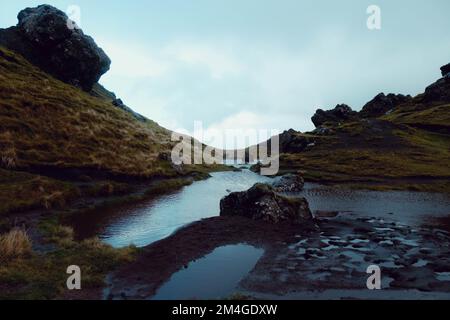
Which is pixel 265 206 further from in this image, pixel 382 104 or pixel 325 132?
pixel 382 104

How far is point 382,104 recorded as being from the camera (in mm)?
186500

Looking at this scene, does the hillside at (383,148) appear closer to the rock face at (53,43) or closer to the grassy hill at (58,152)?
the grassy hill at (58,152)

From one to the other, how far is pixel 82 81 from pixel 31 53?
15119 mm

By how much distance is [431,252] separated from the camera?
22.9 meters

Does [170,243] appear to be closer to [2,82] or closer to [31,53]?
[2,82]

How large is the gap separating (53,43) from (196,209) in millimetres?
82747

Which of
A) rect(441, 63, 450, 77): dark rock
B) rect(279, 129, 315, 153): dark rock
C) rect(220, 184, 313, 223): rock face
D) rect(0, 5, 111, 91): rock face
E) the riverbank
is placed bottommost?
the riverbank

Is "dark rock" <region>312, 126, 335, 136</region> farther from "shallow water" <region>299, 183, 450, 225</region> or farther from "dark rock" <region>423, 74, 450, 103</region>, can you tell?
"shallow water" <region>299, 183, 450, 225</region>

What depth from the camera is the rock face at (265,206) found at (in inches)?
1242

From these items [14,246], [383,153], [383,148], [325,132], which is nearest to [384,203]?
[14,246]

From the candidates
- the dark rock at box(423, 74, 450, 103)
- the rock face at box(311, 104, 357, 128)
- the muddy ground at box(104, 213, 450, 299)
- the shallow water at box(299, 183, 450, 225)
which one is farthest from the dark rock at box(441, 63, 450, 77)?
the muddy ground at box(104, 213, 450, 299)

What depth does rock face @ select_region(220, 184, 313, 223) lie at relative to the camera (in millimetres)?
31547

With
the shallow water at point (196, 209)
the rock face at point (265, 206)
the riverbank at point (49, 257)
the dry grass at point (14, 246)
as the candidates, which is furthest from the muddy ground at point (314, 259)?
the dry grass at point (14, 246)

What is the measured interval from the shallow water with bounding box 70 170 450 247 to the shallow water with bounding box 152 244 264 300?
216 inches
